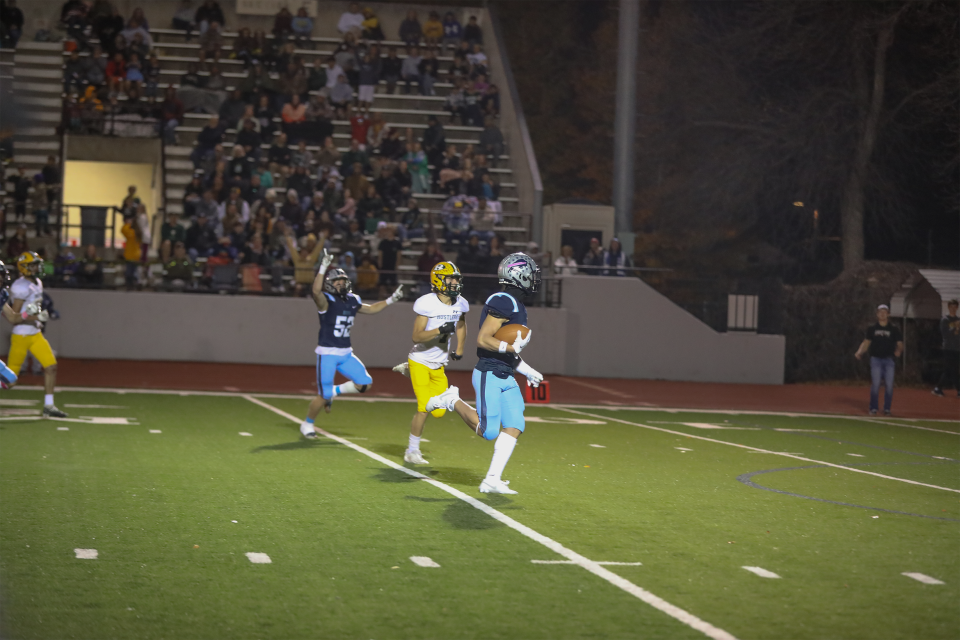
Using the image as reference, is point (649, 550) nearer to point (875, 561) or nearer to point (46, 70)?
point (875, 561)

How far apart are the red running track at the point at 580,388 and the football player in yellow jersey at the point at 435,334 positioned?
8.55 m

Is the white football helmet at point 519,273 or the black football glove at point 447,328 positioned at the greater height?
the white football helmet at point 519,273

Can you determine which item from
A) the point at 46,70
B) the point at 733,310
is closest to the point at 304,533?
the point at 733,310

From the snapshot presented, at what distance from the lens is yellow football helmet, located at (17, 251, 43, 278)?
14.1 metres

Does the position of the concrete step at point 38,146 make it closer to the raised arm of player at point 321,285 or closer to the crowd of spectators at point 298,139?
the crowd of spectators at point 298,139

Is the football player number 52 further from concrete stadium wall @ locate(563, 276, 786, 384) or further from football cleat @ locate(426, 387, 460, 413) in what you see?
concrete stadium wall @ locate(563, 276, 786, 384)

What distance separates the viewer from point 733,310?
26062 mm

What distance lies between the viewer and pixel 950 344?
927 inches

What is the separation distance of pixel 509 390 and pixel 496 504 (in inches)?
38.6

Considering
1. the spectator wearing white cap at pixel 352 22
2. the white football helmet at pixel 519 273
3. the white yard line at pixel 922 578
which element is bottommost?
the white yard line at pixel 922 578

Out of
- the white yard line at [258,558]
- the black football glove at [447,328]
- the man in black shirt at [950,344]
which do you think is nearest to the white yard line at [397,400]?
the man in black shirt at [950,344]

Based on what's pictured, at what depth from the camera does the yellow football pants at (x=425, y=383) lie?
463 inches

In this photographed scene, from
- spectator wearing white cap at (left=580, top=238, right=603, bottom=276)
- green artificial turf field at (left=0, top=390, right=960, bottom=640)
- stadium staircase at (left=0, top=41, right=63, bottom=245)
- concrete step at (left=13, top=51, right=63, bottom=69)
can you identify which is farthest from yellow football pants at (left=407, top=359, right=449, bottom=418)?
concrete step at (left=13, top=51, right=63, bottom=69)

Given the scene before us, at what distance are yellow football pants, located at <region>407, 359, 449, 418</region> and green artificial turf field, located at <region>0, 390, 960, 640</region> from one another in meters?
0.71
